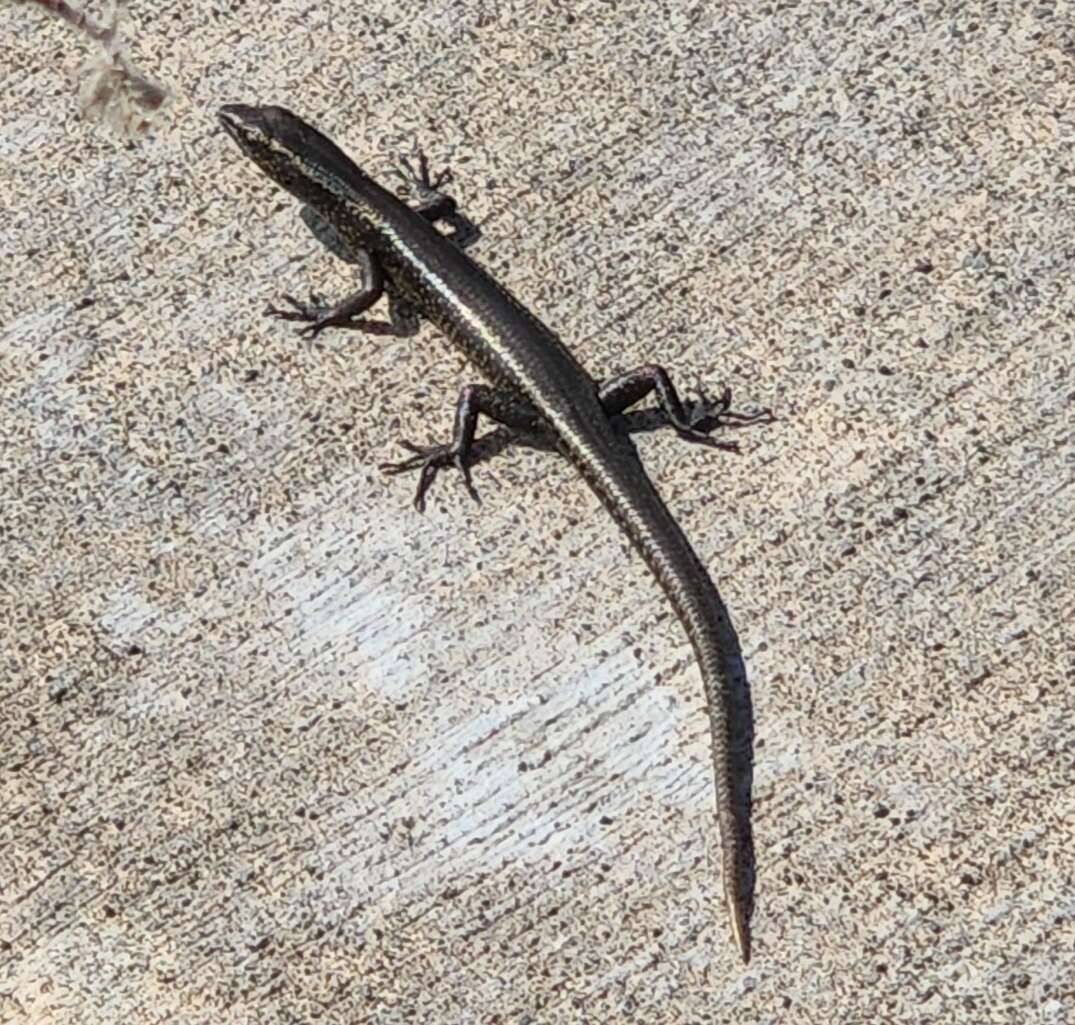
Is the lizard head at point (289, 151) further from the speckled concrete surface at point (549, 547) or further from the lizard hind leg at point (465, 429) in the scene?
the lizard hind leg at point (465, 429)

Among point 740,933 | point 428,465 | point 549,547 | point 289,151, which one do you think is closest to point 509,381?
point 428,465

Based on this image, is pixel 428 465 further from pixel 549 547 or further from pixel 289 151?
pixel 289 151

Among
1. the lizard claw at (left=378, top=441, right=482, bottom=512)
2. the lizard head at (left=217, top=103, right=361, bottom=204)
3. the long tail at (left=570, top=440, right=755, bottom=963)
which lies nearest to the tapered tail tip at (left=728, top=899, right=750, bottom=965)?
the long tail at (left=570, top=440, right=755, bottom=963)

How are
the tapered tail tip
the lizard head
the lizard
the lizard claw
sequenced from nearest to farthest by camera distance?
the tapered tail tip < the lizard < the lizard claw < the lizard head

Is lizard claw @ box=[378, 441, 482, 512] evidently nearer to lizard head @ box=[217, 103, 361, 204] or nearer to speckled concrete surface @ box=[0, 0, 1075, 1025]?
speckled concrete surface @ box=[0, 0, 1075, 1025]

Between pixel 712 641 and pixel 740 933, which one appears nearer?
pixel 740 933

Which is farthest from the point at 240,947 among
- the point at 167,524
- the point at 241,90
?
the point at 241,90
